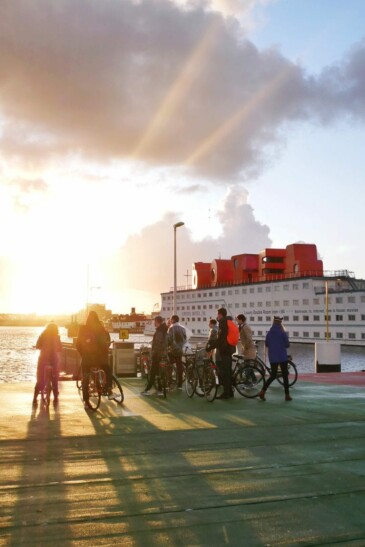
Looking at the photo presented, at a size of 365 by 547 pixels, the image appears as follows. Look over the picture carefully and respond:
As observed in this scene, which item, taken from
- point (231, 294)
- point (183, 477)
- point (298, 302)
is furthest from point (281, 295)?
point (183, 477)

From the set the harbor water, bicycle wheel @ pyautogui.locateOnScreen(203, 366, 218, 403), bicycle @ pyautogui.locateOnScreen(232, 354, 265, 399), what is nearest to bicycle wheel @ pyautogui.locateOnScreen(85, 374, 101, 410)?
bicycle wheel @ pyautogui.locateOnScreen(203, 366, 218, 403)

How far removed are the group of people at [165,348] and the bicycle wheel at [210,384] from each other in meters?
0.36

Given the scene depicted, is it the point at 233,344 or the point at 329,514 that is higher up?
the point at 233,344

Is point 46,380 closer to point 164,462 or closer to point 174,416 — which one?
point 174,416

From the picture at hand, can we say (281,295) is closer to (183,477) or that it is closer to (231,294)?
(231,294)

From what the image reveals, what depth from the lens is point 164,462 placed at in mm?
6844

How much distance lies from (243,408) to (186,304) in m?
123

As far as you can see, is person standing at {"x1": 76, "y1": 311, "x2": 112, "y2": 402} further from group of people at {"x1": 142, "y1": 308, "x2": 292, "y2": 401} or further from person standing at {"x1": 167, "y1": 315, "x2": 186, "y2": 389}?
person standing at {"x1": 167, "y1": 315, "x2": 186, "y2": 389}

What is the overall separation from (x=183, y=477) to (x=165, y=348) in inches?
300

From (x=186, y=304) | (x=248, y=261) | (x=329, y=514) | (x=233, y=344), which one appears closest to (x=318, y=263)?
(x=248, y=261)

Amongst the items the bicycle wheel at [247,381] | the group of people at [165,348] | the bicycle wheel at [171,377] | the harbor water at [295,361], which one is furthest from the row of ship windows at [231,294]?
the bicycle wheel at [247,381]

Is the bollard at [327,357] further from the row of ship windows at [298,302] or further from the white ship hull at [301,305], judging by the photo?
the row of ship windows at [298,302]

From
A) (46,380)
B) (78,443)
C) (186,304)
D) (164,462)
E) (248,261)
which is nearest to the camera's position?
(164,462)

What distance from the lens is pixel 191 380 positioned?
13430 mm
